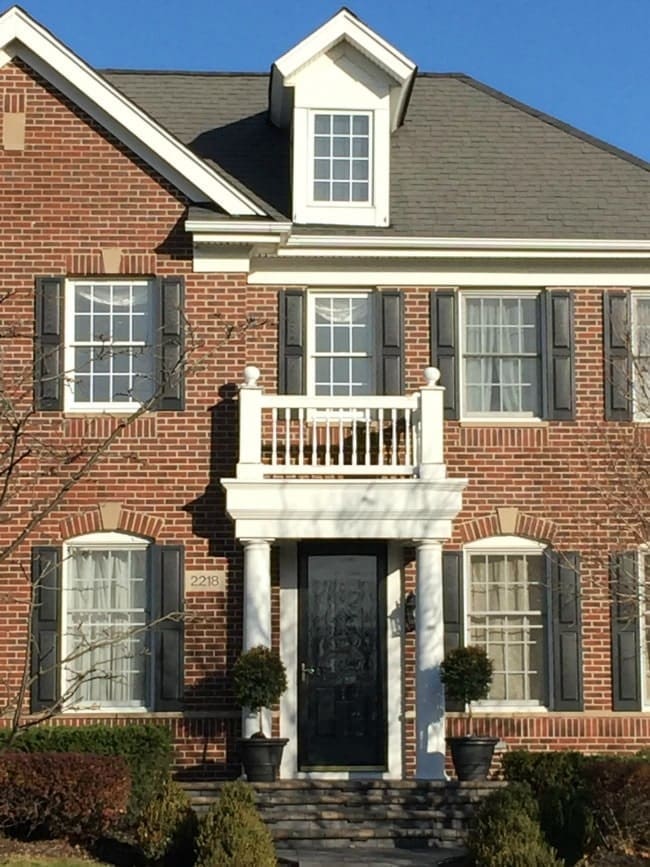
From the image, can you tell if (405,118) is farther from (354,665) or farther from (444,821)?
(444,821)

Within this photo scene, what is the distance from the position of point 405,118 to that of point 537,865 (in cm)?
1108

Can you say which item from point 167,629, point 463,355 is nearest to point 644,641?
point 463,355

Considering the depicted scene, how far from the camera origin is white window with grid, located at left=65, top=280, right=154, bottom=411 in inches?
683

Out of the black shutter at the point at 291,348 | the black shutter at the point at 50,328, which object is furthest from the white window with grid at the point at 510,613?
the black shutter at the point at 50,328

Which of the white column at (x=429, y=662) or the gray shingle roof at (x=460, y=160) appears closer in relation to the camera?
the white column at (x=429, y=662)

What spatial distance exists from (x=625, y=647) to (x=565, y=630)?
28.3 inches

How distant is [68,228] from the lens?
57.4 ft

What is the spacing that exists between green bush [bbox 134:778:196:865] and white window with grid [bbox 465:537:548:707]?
16.9ft

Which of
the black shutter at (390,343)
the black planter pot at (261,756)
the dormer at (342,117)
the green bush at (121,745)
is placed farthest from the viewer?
the dormer at (342,117)

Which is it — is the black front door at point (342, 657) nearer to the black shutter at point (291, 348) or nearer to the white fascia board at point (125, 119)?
the black shutter at point (291, 348)

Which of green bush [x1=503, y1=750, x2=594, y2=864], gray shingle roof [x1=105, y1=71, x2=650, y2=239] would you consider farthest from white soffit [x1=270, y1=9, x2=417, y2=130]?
green bush [x1=503, y1=750, x2=594, y2=864]

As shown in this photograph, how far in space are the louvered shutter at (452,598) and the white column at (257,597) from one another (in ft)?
6.91

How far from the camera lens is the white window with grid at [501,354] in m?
18.0

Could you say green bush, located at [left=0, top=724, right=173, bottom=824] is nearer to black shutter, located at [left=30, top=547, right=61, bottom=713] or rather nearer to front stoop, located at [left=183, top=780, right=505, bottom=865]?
front stoop, located at [left=183, top=780, right=505, bottom=865]
